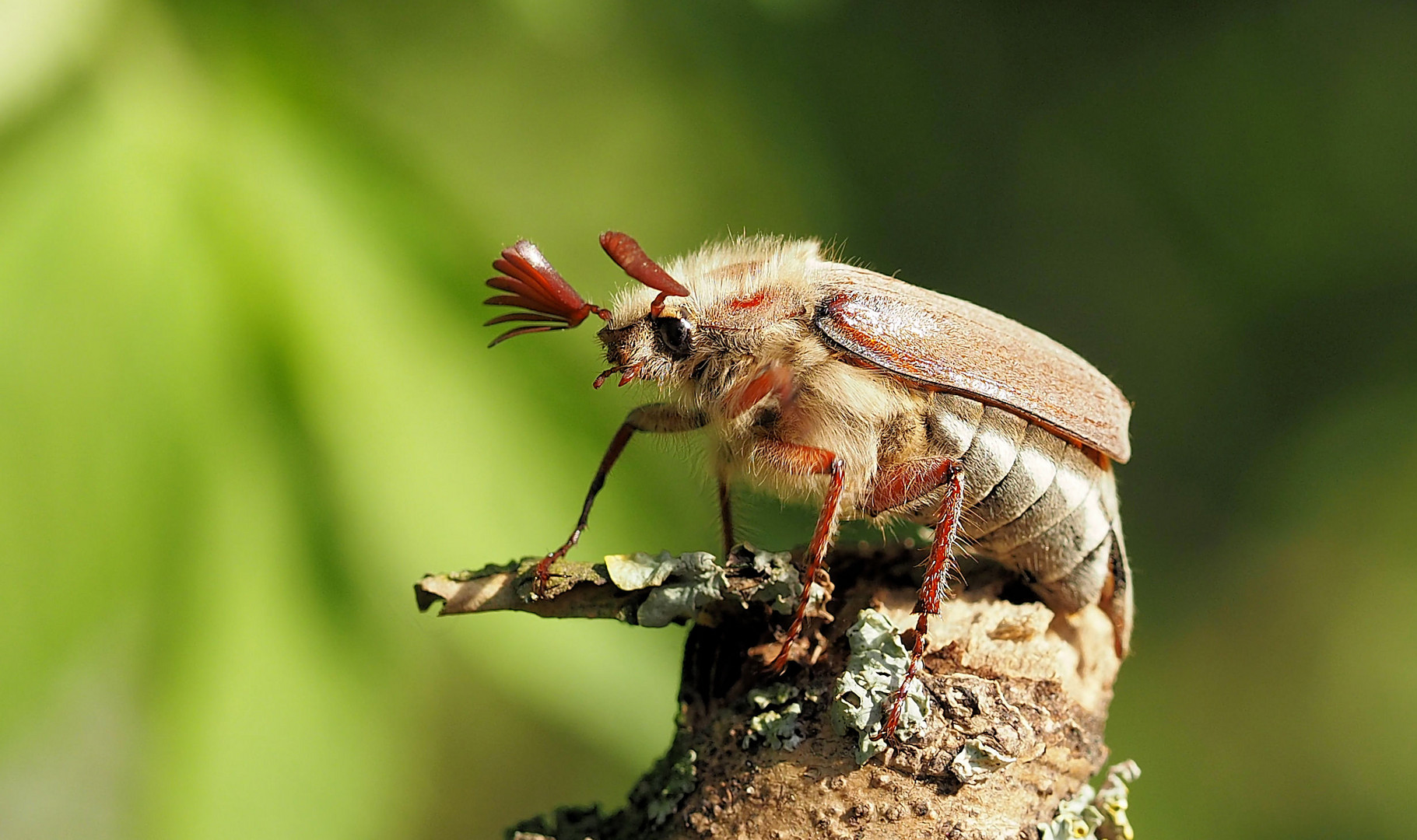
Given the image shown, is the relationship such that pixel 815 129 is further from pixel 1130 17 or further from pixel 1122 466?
pixel 1122 466

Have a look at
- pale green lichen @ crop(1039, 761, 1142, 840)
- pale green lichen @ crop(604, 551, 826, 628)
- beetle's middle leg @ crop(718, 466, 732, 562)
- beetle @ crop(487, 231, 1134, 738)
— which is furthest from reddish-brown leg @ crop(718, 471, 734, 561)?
pale green lichen @ crop(1039, 761, 1142, 840)

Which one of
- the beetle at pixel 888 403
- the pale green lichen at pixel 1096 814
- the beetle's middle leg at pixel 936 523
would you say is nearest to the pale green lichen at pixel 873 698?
the beetle's middle leg at pixel 936 523

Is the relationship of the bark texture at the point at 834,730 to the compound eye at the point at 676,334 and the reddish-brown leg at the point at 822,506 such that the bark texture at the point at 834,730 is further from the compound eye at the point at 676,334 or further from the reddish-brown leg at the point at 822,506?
the compound eye at the point at 676,334

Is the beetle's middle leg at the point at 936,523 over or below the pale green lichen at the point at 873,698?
over

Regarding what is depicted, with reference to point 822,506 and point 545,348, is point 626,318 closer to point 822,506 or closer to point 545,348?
point 822,506

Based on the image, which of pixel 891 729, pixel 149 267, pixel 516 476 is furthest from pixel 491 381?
pixel 891 729

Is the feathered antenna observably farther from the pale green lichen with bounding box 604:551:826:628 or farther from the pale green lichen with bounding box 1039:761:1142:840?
the pale green lichen with bounding box 1039:761:1142:840

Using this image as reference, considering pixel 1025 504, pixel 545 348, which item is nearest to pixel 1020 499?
pixel 1025 504
